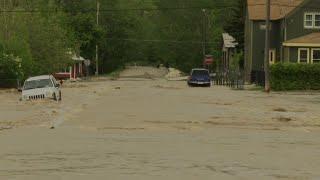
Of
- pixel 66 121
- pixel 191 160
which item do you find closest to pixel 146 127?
pixel 66 121

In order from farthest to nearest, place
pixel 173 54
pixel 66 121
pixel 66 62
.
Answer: pixel 173 54, pixel 66 62, pixel 66 121

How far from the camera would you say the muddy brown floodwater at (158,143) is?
45.4 ft

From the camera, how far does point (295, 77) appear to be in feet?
181

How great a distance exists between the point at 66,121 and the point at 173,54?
123 meters

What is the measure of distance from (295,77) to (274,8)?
64.8 ft

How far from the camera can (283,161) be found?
1571 centimetres

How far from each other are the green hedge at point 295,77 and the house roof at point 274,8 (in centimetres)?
1512

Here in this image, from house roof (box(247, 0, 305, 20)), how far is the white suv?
112 ft

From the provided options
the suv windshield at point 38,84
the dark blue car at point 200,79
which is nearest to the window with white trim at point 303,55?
the dark blue car at point 200,79

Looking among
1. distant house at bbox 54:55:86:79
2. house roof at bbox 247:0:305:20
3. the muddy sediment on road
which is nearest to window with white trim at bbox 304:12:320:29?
house roof at bbox 247:0:305:20

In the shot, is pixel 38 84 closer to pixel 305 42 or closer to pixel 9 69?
pixel 9 69

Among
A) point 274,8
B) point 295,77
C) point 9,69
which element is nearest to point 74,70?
point 274,8

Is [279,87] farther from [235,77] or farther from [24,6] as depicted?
[24,6]

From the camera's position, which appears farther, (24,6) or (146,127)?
(24,6)
